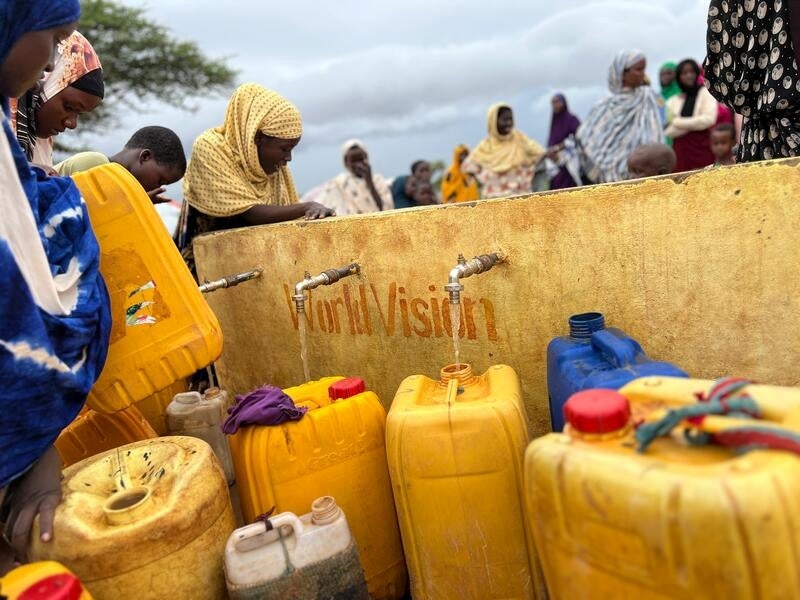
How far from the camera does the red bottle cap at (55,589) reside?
4.16 ft

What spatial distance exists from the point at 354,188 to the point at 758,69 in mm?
5337

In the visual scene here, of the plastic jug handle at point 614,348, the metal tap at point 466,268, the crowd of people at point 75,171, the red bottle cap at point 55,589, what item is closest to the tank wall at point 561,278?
the metal tap at point 466,268

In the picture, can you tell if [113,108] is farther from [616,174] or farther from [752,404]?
[752,404]

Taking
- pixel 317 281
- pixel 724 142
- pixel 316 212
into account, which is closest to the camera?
pixel 317 281

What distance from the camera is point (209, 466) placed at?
171 cm

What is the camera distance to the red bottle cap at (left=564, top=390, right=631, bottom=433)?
1.17 metres

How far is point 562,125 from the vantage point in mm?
7762

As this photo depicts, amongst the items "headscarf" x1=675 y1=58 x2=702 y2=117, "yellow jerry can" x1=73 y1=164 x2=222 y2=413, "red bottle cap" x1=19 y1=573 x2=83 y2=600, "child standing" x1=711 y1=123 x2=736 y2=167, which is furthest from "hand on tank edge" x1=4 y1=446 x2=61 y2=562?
"headscarf" x1=675 y1=58 x2=702 y2=117

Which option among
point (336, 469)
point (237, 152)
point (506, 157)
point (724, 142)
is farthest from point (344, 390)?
point (506, 157)

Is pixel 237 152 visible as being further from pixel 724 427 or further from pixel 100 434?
pixel 724 427

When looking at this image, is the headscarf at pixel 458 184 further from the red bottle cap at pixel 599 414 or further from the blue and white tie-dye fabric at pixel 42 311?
the red bottle cap at pixel 599 414

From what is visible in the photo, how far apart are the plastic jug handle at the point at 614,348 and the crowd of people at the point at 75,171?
1.02 meters

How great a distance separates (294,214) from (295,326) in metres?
0.56

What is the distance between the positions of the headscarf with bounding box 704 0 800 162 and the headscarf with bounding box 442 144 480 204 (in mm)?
5909
